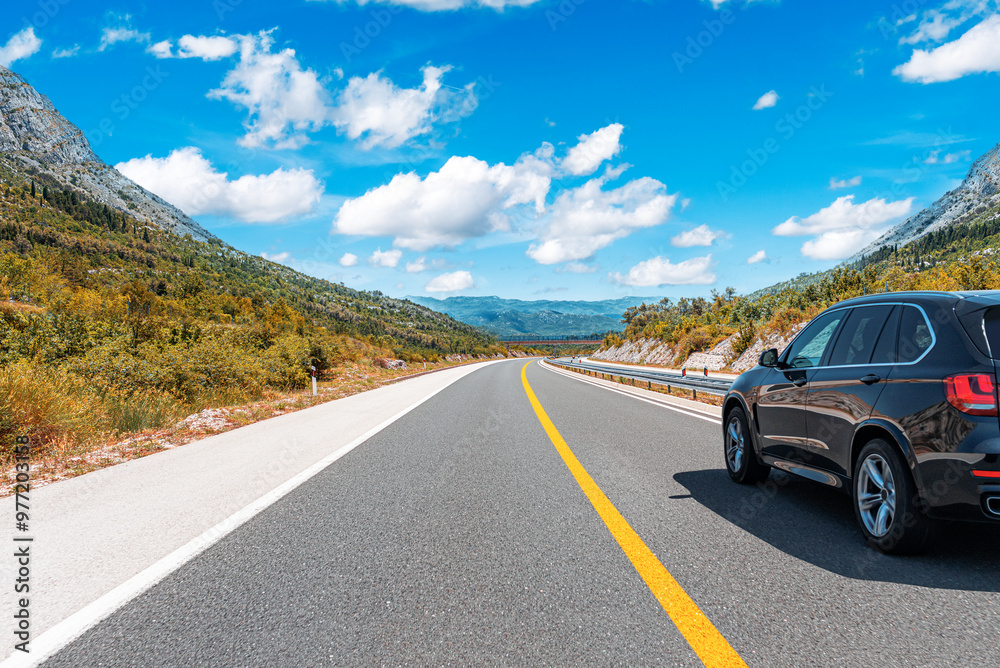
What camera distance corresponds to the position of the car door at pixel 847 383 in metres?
3.88

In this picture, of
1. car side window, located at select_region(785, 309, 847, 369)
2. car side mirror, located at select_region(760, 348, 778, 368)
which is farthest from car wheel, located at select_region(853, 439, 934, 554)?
car side mirror, located at select_region(760, 348, 778, 368)

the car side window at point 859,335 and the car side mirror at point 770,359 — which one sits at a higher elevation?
the car side window at point 859,335

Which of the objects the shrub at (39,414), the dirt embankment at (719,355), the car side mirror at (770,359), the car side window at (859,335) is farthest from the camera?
the dirt embankment at (719,355)

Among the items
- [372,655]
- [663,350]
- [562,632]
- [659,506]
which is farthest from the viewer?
[663,350]

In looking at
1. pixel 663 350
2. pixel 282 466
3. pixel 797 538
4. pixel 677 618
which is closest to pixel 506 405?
pixel 282 466

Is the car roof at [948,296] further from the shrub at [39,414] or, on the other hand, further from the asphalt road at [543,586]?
the shrub at [39,414]

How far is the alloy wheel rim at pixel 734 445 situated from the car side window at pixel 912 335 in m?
2.12

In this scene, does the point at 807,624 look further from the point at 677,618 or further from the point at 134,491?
the point at 134,491

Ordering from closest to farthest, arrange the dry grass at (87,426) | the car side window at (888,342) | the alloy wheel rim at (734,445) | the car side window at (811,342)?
1. the car side window at (888,342)
2. the car side window at (811,342)
3. the alloy wheel rim at (734,445)
4. the dry grass at (87,426)

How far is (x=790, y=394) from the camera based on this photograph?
4.85 m

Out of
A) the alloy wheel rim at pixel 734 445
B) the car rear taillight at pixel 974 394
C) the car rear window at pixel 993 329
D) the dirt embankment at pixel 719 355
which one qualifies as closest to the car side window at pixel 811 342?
the alloy wheel rim at pixel 734 445

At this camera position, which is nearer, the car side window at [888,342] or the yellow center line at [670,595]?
the yellow center line at [670,595]

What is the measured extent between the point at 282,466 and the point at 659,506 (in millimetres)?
4451

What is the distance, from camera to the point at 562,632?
2.52 m
